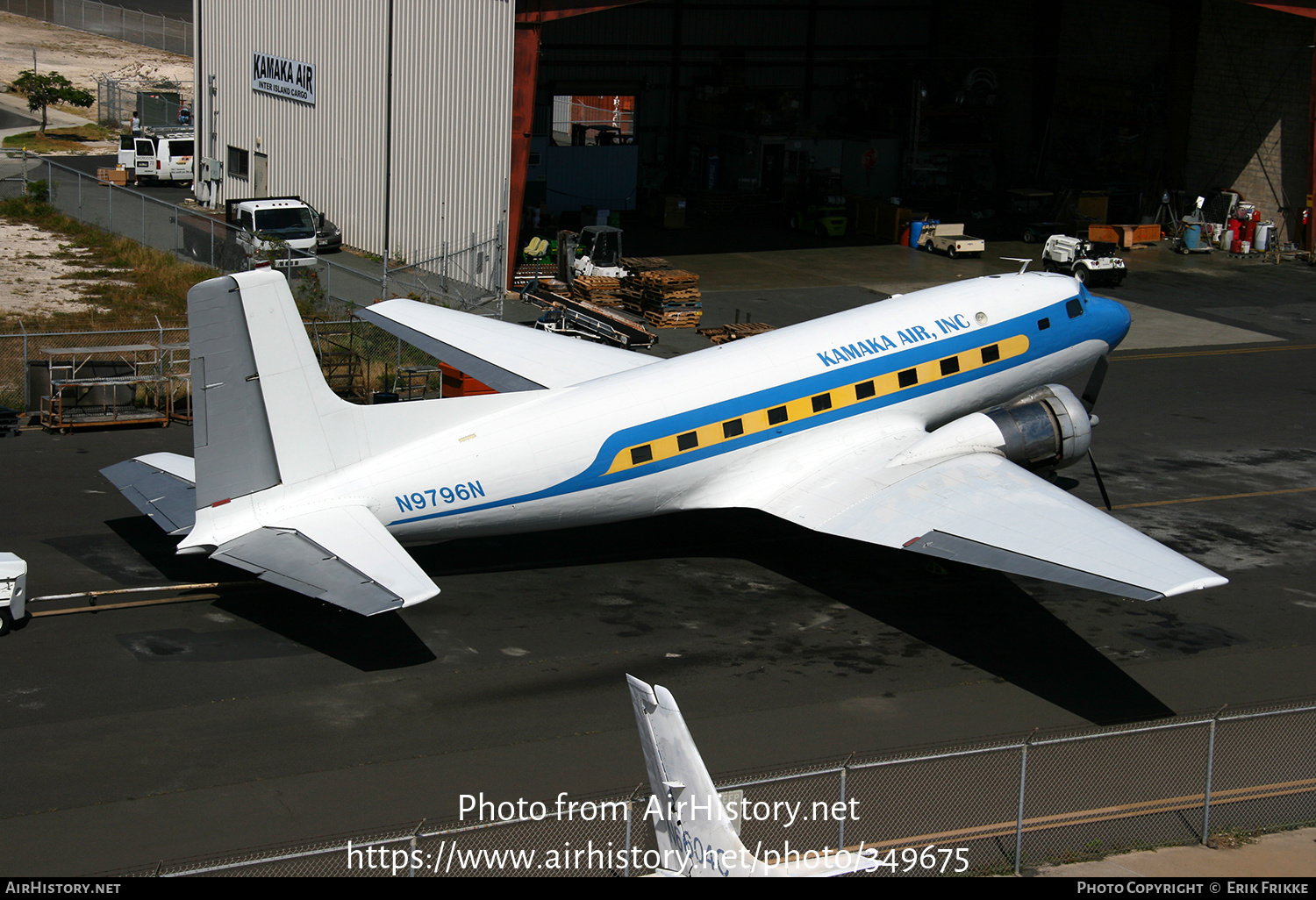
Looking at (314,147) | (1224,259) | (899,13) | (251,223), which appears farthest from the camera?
(899,13)

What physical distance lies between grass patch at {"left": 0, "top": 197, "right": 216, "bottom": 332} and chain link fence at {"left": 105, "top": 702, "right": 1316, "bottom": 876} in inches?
1144

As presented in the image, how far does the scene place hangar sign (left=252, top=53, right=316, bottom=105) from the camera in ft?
180

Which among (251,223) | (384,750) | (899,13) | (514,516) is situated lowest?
(384,750)

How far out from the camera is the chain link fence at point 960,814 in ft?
48.2

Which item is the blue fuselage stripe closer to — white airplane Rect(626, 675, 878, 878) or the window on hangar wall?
white airplane Rect(626, 675, 878, 878)

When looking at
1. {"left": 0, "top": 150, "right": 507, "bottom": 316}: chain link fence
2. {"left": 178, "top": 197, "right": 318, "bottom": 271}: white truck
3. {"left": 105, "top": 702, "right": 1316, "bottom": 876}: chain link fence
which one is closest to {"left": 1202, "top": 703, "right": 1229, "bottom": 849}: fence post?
{"left": 105, "top": 702, "right": 1316, "bottom": 876}: chain link fence

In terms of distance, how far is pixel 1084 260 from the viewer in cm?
5197

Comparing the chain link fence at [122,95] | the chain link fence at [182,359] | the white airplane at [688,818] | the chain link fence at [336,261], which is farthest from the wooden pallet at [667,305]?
the chain link fence at [122,95]

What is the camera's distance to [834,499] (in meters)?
24.3

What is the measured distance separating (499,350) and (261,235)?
22.8 metres

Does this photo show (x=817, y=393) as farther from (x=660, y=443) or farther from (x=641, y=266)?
(x=641, y=266)
